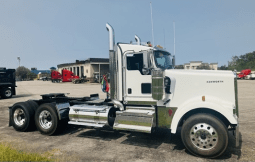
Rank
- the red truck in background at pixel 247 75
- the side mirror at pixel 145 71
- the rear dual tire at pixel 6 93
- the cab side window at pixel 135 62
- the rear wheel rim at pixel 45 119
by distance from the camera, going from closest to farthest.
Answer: the side mirror at pixel 145 71 → the cab side window at pixel 135 62 → the rear wheel rim at pixel 45 119 → the rear dual tire at pixel 6 93 → the red truck in background at pixel 247 75

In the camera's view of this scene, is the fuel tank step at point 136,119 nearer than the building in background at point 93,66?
Yes

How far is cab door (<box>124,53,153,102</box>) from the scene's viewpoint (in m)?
5.88

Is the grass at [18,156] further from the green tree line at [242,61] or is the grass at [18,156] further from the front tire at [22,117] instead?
the green tree line at [242,61]

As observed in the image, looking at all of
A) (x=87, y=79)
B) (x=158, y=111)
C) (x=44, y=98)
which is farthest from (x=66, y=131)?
(x=87, y=79)

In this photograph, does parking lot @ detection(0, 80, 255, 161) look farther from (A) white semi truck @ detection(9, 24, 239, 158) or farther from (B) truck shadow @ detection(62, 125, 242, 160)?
(A) white semi truck @ detection(9, 24, 239, 158)

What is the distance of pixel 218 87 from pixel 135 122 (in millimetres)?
2384

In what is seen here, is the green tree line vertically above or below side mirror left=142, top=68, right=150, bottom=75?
above

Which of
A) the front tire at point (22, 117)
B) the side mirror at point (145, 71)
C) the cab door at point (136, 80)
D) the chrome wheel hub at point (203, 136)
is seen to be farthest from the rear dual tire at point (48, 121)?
the chrome wheel hub at point (203, 136)

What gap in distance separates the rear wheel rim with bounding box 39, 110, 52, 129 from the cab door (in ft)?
9.49

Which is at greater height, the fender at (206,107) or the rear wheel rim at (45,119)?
the fender at (206,107)

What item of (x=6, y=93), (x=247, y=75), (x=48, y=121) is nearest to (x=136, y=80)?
(x=48, y=121)

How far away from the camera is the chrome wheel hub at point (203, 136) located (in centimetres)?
473

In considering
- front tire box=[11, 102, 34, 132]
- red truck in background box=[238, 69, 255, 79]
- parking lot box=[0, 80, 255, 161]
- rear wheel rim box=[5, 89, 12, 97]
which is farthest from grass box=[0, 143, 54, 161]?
red truck in background box=[238, 69, 255, 79]

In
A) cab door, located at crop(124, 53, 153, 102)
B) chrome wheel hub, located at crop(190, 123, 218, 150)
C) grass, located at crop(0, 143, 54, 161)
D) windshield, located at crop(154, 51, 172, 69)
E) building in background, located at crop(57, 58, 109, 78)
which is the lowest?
grass, located at crop(0, 143, 54, 161)
